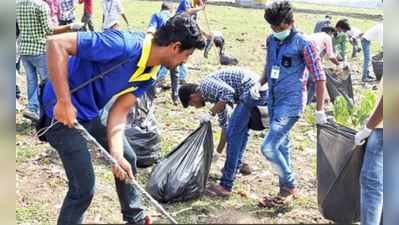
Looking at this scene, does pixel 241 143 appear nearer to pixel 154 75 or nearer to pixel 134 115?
pixel 134 115

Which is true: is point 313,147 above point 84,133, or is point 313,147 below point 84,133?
below

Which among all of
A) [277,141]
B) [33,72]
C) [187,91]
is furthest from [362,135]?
[33,72]

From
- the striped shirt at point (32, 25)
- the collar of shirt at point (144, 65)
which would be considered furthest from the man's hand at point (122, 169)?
the striped shirt at point (32, 25)

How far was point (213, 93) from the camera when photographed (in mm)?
4316

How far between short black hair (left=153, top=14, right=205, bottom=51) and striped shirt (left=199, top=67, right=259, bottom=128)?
4.91ft

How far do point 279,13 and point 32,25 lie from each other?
2.42m

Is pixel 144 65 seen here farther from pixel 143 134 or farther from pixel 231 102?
pixel 143 134

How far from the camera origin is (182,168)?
4246 millimetres

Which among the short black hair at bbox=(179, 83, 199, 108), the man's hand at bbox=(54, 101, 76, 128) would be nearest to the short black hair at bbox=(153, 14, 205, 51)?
the man's hand at bbox=(54, 101, 76, 128)

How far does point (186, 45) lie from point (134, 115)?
6.85 ft

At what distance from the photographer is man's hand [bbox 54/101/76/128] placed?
2.71 metres

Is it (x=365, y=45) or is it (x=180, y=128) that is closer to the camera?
(x=180, y=128)

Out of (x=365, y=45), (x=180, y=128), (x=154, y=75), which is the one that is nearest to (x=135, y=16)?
(x=365, y=45)

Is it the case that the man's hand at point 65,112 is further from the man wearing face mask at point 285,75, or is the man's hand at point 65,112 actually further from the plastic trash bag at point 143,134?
the plastic trash bag at point 143,134
